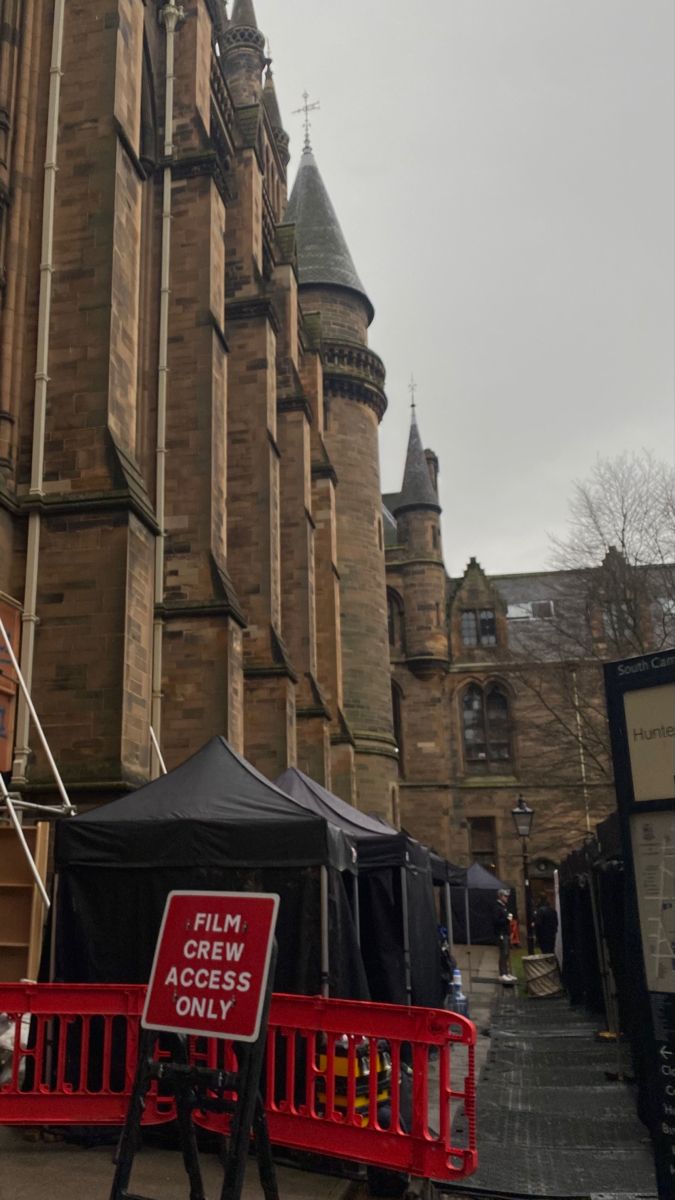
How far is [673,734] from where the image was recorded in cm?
449

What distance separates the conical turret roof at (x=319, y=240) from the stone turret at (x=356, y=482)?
0.12 feet

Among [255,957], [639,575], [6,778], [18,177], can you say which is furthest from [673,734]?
[639,575]

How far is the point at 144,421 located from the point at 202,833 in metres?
10.4

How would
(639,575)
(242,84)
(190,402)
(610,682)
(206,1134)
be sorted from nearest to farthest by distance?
(610,682), (206,1134), (190,402), (639,575), (242,84)

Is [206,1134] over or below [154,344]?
below

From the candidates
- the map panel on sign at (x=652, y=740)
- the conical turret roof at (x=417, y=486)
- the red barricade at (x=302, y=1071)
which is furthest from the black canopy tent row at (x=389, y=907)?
the conical turret roof at (x=417, y=486)

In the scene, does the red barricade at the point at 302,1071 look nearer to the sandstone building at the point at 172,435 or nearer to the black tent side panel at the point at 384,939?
the black tent side panel at the point at 384,939

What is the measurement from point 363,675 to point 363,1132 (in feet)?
84.1

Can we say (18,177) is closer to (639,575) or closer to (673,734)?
(673,734)

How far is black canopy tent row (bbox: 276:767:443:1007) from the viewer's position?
9.46 meters

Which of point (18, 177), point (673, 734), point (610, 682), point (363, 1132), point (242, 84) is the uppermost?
point (242, 84)

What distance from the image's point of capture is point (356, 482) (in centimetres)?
3247

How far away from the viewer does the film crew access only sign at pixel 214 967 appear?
3900 mm

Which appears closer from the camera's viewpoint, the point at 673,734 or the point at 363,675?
the point at 673,734
